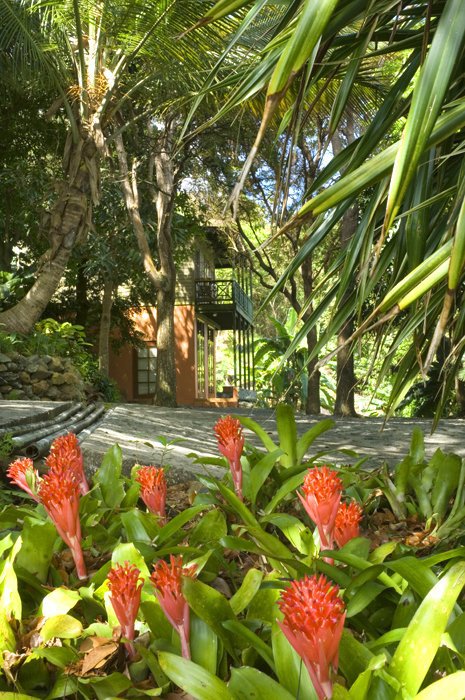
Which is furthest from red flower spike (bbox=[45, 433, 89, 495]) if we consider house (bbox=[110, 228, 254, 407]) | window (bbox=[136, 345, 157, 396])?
window (bbox=[136, 345, 157, 396])

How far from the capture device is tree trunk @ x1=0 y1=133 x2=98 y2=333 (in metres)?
9.58

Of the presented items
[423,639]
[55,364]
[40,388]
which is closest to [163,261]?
[55,364]

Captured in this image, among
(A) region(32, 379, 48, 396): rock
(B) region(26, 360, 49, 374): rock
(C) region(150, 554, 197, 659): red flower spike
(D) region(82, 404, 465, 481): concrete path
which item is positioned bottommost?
(D) region(82, 404, 465, 481): concrete path

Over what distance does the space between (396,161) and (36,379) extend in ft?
31.6

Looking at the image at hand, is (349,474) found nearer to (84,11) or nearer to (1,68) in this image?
(84,11)

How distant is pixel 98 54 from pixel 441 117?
29.7 feet

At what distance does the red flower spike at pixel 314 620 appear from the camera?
0.75m

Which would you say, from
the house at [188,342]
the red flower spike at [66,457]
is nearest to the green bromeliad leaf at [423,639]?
the red flower spike at [66,457]

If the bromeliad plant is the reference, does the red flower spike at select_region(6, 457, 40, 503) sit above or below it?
above

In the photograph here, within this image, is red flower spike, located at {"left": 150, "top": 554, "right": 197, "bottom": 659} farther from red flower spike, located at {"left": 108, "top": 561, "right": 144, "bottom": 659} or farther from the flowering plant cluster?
the flowering plant cluster

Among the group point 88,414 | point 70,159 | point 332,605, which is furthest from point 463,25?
point 70,159

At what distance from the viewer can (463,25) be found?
1.21 meters

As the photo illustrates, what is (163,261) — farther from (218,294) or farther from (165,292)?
(218,294)

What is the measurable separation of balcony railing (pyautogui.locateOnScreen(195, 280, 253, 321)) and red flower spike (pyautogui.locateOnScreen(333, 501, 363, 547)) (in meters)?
17.7
